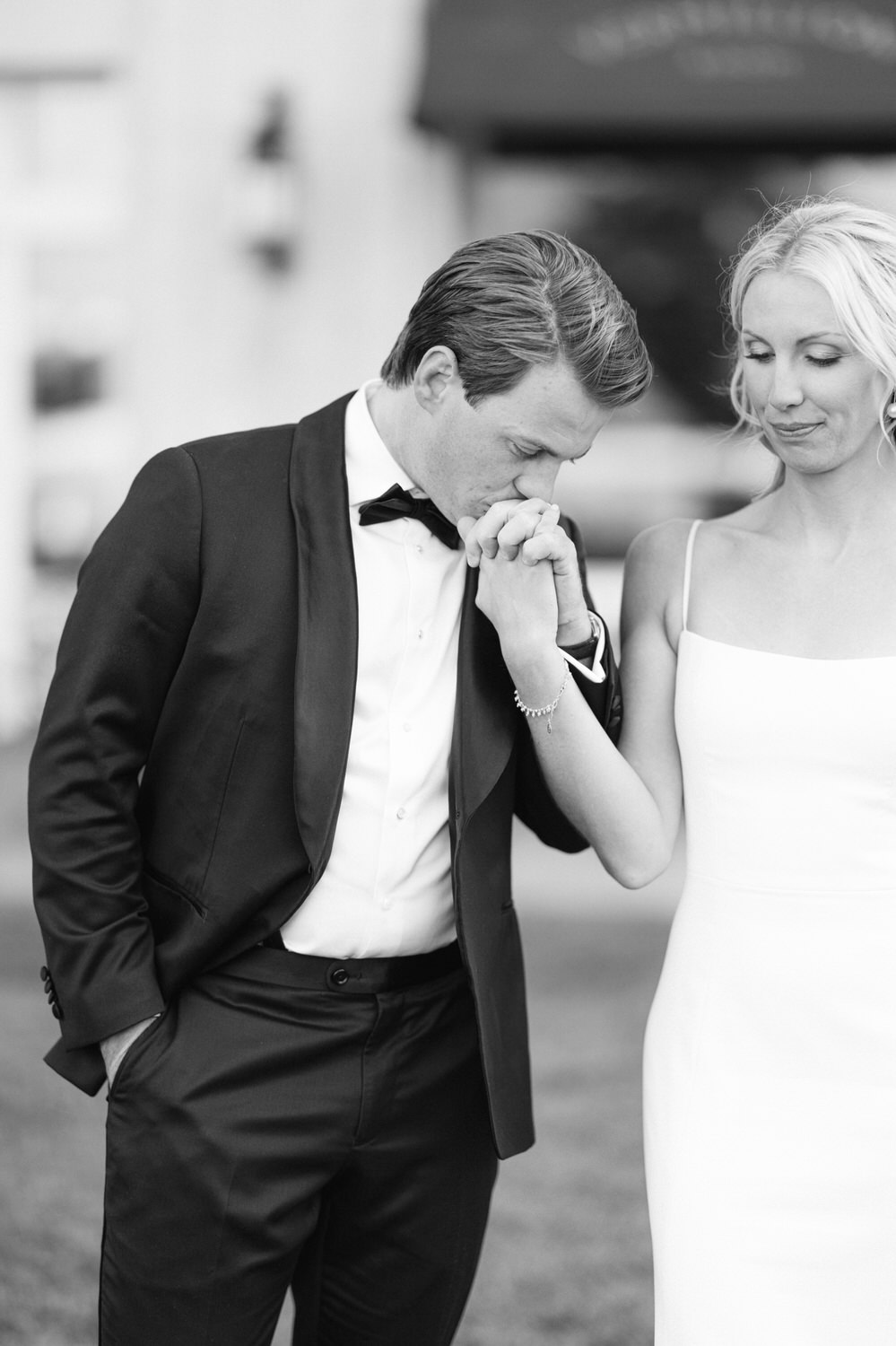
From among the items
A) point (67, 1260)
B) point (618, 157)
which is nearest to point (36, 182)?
point (618, 157)

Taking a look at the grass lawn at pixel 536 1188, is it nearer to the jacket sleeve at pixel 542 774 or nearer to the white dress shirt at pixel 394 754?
the jacket sleeve at pixel 542 774

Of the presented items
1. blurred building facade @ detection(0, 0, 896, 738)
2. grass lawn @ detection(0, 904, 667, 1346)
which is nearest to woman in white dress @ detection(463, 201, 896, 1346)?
grass lawn @ detection(0, 904, 667, 1346)

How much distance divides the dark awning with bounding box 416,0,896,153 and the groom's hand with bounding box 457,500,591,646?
4.73 metres

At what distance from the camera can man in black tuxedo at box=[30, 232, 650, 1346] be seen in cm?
214

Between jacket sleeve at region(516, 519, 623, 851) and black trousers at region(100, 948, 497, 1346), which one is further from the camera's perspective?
jacket sleeve at region(516, 519, 623, 851)

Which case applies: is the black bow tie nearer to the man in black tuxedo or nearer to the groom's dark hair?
the man in black tuxedo

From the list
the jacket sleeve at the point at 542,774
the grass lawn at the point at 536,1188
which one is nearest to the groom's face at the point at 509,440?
the jacket sleeve at the point at 542,774

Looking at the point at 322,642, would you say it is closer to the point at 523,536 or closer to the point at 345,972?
the point at 523,536

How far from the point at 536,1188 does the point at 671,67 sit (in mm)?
4599

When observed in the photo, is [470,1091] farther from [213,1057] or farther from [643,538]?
[643,538]

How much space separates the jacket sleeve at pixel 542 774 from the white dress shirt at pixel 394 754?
0.20 m

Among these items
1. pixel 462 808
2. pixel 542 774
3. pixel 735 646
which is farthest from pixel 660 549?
pixel 462 808

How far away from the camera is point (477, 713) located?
221 cm

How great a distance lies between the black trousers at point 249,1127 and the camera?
2.18 metres
